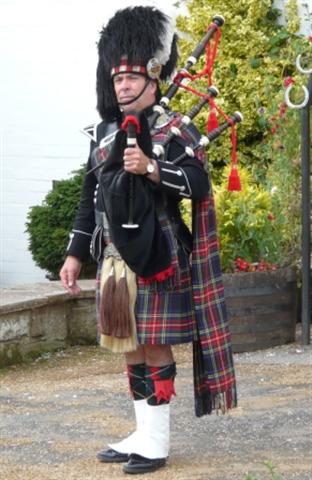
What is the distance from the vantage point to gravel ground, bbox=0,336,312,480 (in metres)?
5.25

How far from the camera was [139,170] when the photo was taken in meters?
4.81

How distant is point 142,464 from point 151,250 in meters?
0.85

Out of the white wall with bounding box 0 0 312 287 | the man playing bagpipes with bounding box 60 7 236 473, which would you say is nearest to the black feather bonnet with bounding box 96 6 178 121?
the man playing bagpipes with bounding box 60 7 236 473

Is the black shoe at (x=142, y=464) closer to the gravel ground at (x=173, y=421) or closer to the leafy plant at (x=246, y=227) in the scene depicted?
the gravel ground at (x=173, y=421)

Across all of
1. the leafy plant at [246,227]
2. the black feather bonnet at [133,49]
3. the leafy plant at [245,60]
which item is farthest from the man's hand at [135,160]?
the leafy plant at [245,60]

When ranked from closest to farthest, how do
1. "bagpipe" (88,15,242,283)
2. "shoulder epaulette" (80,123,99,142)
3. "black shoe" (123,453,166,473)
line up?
1. "bagpipe" (88,15,242,283)
2. "black shoe" (123,453,166,473)
3. "shoulder epaulette" (80,123,99,142)

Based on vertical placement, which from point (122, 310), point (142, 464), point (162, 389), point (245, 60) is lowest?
point (142, 464)

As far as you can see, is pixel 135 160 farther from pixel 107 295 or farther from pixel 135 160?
pixel 107 295

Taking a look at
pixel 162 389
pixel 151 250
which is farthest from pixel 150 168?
pixel 162 389

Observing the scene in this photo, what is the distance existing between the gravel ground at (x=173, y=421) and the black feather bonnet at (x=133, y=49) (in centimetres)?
137

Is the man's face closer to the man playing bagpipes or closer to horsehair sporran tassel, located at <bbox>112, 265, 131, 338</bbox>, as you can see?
the man playing bagpipes

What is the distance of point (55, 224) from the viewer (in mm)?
9492

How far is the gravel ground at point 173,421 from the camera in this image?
207 inches

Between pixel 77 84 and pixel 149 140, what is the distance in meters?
5.34
